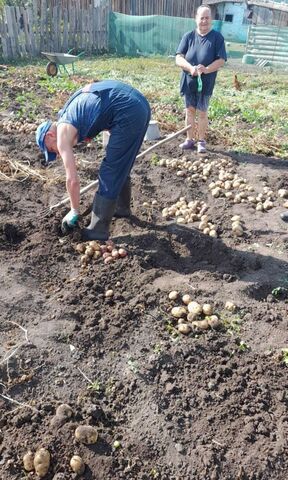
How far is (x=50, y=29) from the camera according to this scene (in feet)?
49.2

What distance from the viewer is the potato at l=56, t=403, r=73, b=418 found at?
7.94ft

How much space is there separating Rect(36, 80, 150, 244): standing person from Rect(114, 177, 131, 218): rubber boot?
1.87 ft

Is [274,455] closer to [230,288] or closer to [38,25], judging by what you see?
[230,288]

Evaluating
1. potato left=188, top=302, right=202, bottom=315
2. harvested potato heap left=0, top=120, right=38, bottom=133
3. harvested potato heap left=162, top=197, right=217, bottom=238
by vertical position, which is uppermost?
potato left=188, top=302, right=202, bottom=315

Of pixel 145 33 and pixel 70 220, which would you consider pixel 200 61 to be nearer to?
pixel 70 220

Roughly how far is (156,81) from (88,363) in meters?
10.2

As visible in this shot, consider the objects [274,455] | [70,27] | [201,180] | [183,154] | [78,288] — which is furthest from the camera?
[70,27]

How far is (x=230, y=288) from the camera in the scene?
351cm

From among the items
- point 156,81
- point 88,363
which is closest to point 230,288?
point 88,363

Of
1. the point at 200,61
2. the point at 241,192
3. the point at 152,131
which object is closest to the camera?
the point at 241,192

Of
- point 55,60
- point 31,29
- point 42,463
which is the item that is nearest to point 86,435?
point 42,463

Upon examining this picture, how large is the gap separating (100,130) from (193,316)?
1.75 meters

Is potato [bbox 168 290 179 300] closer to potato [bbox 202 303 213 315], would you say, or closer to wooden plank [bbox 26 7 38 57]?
potato [bbox 202 303 213 315]

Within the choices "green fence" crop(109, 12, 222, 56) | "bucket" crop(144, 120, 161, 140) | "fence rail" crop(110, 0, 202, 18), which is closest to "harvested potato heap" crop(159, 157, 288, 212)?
"bucket" crop(144, 120, 161, 140)
